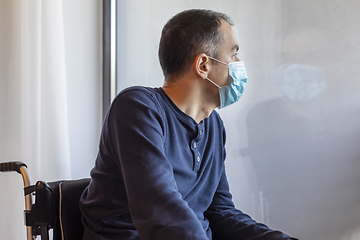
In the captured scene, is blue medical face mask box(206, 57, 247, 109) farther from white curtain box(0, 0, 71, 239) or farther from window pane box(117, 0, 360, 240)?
white curtain box(0, 0, 71, 239)

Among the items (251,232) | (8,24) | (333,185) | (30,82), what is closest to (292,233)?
(333,185)

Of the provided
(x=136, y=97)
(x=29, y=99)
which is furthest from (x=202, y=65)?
(x=29, y=99)

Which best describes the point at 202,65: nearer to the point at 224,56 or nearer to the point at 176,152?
the point at 224,56

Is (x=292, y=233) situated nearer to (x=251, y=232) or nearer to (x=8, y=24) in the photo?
(x=251, y=232)

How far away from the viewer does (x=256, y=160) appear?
145cm

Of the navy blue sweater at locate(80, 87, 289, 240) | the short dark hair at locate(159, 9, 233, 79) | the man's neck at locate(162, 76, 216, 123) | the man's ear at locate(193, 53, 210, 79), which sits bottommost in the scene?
the navy blue sweater at locate(80, 87, 289, 240)

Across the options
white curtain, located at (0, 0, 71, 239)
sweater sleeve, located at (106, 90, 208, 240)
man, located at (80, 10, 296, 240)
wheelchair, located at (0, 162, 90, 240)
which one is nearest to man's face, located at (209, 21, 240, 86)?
man, located at (80, 10, 296, 240)

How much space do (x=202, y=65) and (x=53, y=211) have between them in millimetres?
641

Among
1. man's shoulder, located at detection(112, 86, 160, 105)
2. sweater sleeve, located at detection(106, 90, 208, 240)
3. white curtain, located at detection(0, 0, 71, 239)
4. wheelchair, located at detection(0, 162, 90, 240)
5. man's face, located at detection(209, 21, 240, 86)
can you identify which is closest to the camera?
sweater sleeve, located at detection(106, 90, 208, 240)

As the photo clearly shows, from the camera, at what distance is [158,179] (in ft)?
2.56

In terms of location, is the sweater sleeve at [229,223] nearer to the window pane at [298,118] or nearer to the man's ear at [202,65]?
the window pane at [298,118]

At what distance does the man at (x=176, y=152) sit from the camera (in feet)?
2.54

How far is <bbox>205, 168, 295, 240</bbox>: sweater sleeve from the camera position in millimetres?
1030

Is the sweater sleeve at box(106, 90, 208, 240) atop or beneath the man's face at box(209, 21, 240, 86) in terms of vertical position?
beneath
